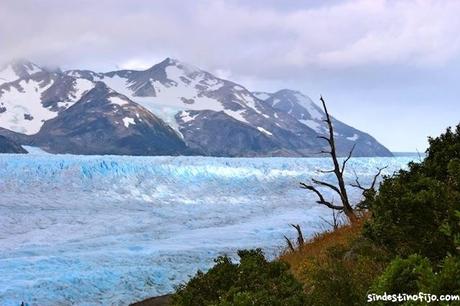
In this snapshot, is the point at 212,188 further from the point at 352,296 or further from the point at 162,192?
the point at 352,296

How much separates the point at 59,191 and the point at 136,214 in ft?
30.9

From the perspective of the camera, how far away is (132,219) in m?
38.3

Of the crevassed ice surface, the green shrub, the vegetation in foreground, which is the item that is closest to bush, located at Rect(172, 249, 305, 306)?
the vegetation in foreground

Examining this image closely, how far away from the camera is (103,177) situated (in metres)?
51.0

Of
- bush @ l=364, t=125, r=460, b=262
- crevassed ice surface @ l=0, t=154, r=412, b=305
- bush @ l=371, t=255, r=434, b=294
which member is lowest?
crevassed ice surface @ l=0, t=154, r=412, b=305

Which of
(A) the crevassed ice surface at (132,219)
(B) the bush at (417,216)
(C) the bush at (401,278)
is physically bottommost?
(A) the crevassed ice surface at (132,219)

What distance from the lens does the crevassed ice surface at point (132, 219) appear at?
21.0 metres

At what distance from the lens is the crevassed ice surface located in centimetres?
2098

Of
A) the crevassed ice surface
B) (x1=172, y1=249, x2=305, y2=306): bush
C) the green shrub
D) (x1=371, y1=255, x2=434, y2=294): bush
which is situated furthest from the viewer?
the crevassed ice surface

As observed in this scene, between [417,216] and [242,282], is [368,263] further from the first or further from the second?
[242,282]

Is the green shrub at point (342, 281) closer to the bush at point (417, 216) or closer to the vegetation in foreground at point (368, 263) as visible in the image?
the vegetation in foreground at point (368, 263)

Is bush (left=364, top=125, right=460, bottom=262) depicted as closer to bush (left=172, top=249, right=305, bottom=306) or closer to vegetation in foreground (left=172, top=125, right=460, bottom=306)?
vegetation in foreground (left=172, top=125, right=460, bottom=306)

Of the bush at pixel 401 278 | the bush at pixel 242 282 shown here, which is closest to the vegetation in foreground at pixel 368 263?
the bush at pixel 242 282

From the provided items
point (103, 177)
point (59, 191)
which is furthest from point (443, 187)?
point (103, 177)
